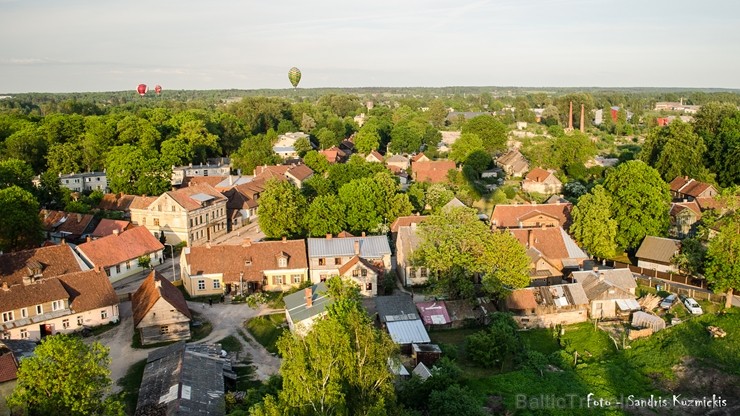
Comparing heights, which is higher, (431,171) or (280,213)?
(431,171)

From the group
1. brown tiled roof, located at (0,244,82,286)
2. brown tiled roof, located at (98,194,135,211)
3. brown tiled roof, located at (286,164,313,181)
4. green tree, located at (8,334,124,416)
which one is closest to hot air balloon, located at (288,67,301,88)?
brown tiled roof, located at (286,164,313,181)

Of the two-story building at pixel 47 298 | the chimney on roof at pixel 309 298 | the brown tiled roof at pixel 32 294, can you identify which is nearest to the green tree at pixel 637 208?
the chimney on roof at pixel 309 298

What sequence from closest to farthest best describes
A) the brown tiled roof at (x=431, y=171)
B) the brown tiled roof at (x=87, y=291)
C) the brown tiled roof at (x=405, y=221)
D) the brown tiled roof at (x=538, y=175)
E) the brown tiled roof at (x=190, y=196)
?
the brown tiled roof at (x=87, y=291) → the brown tiled roof at (x=405, y=221) → the brown tiled roof at (x=190, y=196) → the brown tiled roof at (x=538, y=175) → the brown tiled roof at (x=431, y=171)

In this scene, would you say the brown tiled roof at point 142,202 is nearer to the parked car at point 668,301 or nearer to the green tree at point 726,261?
the parked car at point 668,301

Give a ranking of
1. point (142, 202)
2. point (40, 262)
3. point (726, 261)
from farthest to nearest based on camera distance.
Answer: point (142, 202) < point (40, 262) < point (726, 261)

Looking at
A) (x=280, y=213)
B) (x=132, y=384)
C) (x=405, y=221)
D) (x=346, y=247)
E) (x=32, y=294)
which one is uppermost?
(x=280, y=213)

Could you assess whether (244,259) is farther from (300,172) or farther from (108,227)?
(300,172)

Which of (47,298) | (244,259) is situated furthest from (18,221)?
(244,259)

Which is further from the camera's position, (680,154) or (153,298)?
(680,154)
